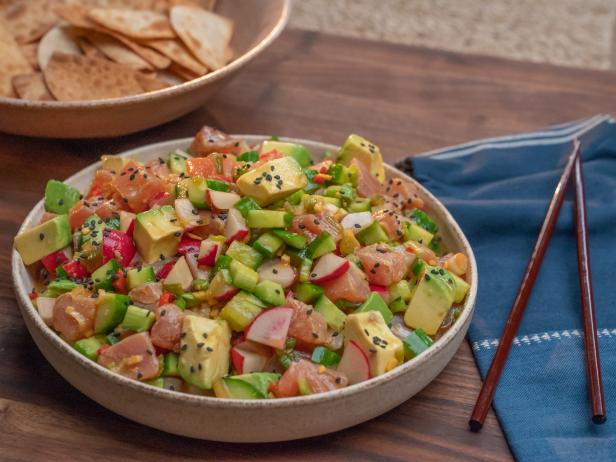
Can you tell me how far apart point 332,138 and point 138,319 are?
105 cm

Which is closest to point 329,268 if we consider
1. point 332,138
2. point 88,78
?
point 332,138

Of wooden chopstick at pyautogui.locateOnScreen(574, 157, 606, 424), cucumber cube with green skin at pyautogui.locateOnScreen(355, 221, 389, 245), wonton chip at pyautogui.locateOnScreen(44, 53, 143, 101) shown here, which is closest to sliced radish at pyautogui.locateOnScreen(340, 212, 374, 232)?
cucumber cube with green skin at pyautogui.locateOnScreen(355, 221, 389, 245)

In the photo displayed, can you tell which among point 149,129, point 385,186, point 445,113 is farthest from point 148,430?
point 445,113

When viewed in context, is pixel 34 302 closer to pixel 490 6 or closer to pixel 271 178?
pixel 271 178

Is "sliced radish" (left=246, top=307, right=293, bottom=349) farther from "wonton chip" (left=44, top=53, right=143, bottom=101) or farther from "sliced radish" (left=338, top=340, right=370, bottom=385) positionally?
"wonton chip" (left=44, top=53, right=143, bottom=101)

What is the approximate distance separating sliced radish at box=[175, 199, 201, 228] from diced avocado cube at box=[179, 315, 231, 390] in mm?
226

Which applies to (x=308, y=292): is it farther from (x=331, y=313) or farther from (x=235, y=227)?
(x=235, y=227)

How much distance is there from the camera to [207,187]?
1599 mm

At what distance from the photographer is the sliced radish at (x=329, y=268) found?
148cm

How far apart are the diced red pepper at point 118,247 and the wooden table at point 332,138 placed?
0.80 feet

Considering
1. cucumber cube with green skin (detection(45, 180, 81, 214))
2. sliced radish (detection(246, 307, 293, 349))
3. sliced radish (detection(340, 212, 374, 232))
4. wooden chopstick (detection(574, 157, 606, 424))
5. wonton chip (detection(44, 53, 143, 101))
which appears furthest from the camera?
wonton chip (detection(44, 53, 143, 101))

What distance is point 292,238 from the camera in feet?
4.96

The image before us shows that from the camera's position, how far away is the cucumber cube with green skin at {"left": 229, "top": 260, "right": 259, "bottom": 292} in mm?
1437

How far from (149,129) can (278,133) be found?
14.0 inches
